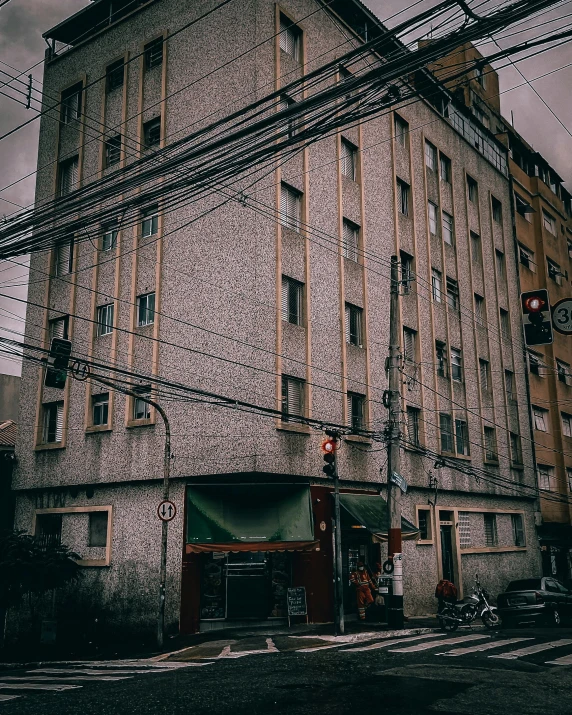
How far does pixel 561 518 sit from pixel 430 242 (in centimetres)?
1839

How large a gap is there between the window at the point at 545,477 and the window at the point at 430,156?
17.6 meters

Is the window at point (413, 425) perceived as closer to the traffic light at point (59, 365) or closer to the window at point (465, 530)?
the window at point (465, 530)

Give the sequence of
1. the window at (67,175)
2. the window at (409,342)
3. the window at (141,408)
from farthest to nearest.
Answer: the window at (409,342), the window at (67,175), the window at (141,408)

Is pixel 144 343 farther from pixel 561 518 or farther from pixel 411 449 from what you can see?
pixel 561 518

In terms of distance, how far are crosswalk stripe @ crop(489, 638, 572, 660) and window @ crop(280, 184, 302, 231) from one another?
14.6 m

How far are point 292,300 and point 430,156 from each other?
15.1 metres

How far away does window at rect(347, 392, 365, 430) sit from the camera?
2616 cm

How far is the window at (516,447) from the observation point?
38219mm

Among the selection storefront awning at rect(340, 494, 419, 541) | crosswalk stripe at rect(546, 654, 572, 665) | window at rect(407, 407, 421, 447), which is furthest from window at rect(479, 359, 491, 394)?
crosswalk stripe at rect(546, 654, 572, 665)

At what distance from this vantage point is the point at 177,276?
80.9ft

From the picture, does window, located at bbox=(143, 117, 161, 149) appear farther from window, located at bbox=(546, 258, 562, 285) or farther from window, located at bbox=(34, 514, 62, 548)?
window, located at bbox=(546, 258, 562, 285)

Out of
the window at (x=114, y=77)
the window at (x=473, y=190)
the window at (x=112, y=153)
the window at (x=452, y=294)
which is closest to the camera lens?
the window at (x=112, y=153)

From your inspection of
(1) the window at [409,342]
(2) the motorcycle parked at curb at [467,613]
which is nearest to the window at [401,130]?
(1) the window at [409,342]

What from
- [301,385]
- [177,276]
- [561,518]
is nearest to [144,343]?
[177,276]
